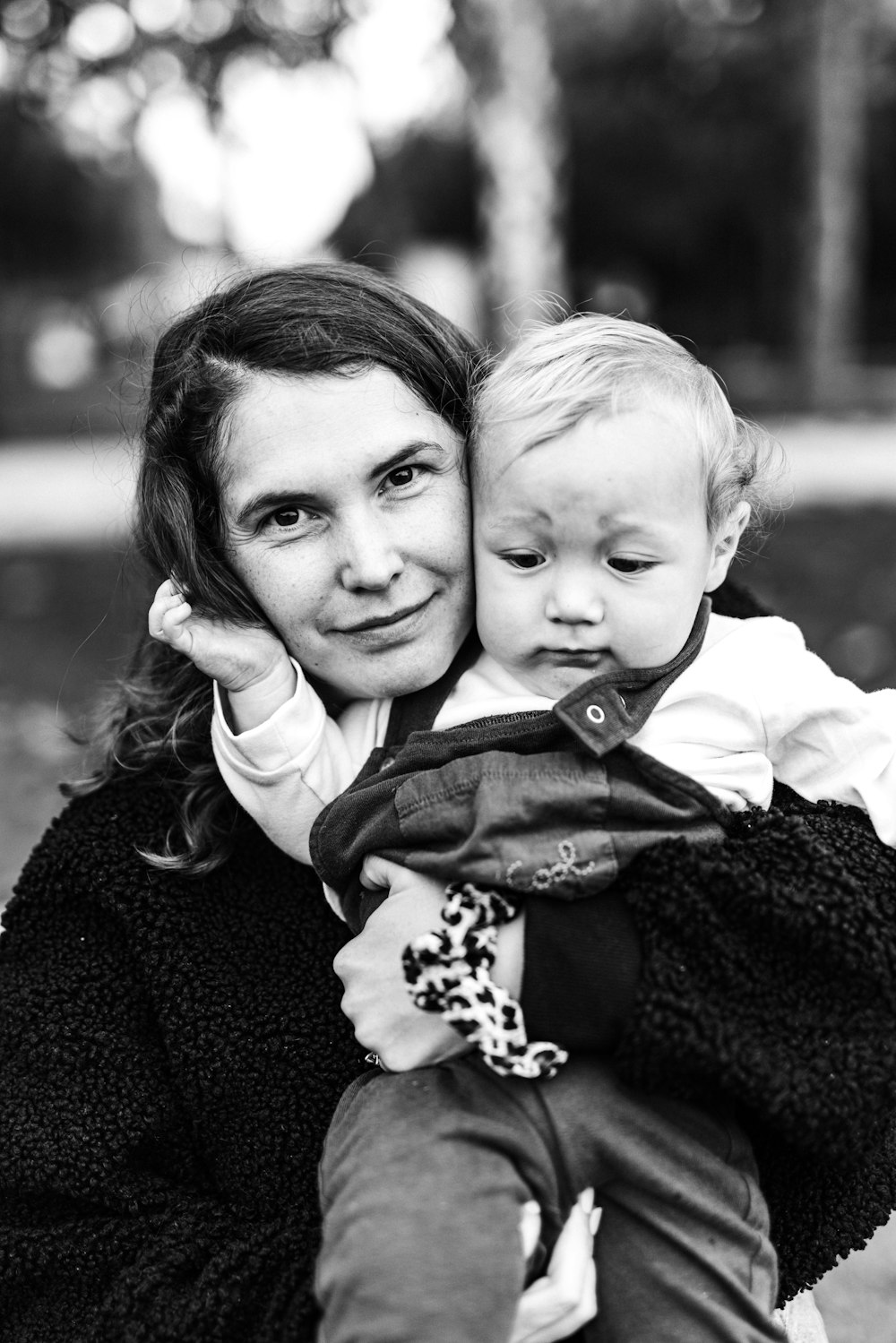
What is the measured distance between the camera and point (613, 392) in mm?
1907

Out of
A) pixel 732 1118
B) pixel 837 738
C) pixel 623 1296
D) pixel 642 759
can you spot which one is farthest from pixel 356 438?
pixel 623 1296

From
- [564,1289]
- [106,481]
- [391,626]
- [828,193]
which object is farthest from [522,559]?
[828,193]

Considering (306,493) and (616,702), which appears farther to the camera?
(306,493)

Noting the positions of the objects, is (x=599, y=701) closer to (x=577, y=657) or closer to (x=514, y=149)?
(x=577, y=657)

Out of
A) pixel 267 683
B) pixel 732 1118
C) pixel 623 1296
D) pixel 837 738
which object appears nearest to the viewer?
pixel 623 1296

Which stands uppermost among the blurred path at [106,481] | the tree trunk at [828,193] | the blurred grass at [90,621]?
the tree trunk at [828,193]

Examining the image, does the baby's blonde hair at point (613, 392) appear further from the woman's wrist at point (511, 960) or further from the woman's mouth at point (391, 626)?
the woman's wrist at point (511, 960)

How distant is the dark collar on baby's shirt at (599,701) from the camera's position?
5.91 feet

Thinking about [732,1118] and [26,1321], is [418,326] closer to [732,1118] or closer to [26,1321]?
[732,1118]

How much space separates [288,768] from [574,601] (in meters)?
0.53

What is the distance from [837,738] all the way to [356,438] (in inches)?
34.4

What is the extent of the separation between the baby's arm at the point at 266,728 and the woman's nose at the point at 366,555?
8.3 inches

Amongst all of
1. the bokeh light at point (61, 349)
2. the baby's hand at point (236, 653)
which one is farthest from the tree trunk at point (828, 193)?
the bokeh light at point (61, 349)

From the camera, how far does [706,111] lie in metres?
23.5
